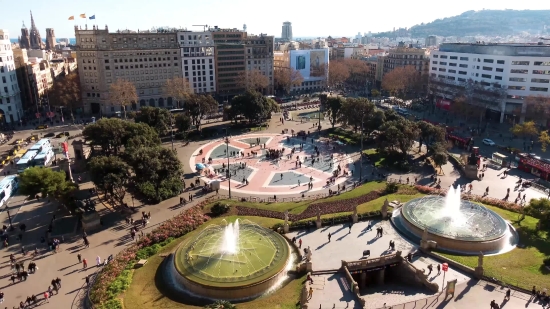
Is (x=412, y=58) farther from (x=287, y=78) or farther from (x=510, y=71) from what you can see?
(x=510, y=71)

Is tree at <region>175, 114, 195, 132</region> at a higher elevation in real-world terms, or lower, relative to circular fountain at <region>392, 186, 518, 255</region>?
higher

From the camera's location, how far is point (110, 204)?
53688 mm

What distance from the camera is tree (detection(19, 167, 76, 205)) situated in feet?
155

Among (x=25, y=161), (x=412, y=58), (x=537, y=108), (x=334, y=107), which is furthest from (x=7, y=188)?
(x=412, y=58)

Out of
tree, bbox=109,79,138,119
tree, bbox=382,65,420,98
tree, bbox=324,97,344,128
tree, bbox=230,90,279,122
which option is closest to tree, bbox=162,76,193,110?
tree, bbox=109,79,138,119

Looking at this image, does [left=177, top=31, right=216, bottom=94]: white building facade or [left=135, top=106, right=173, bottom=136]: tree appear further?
[left=177, top=31, right=216, bottom=94]: white building facade

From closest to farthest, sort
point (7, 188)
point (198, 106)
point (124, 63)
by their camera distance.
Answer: point (7, 188), point (198, 106), point (124, 63)

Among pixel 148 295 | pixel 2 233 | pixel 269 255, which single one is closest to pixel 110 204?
pixel 2 233

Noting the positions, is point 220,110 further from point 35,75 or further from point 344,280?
point 344,280

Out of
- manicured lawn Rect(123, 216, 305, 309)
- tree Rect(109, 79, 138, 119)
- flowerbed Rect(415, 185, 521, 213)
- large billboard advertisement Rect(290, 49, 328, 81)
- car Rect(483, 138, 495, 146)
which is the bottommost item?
manicured lawn Rect(123, 216, 305, 309)

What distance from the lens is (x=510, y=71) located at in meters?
102

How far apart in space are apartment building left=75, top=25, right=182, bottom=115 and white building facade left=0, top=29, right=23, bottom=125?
1747 centimetres

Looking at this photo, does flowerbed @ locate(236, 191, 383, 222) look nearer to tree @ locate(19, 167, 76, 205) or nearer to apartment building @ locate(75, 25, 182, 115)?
tree @ locate(19, 167, 76, 205)

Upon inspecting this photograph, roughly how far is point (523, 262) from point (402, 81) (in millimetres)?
99937
